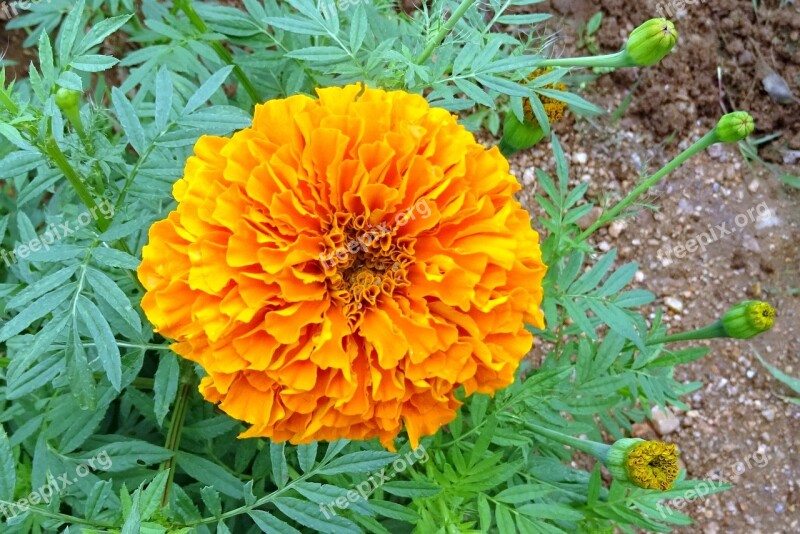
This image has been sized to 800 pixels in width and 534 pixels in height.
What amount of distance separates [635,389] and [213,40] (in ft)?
5.41

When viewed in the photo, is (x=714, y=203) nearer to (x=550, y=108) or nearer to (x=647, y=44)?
(x=550, y=108)

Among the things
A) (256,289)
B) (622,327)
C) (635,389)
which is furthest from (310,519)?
(635,389)

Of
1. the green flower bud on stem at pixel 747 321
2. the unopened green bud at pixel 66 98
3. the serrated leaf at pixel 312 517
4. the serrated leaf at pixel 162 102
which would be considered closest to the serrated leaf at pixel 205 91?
the serrated leaf at pixel 162 102

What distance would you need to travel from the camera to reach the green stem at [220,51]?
6.06 feet

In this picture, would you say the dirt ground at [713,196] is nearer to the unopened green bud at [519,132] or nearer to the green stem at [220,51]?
the unopened green bud at [519,132]

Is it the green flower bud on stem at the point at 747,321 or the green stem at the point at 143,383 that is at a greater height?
the green flower bud on stem at the point at 747,321

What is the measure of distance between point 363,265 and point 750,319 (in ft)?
3.26

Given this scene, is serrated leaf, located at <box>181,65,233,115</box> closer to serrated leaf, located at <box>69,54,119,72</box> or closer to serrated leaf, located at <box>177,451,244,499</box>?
serrated leaf, located at <box>69,54,119,72</box>

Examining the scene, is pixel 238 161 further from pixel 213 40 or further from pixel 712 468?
pixel 712 468

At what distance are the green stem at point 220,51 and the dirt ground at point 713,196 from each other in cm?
151

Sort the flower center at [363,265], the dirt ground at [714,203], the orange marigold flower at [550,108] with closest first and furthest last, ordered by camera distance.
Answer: the flower center at [363,265], the orange marigold flower at [550,108], the dirt ground at [714,203]

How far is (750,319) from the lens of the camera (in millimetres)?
1699

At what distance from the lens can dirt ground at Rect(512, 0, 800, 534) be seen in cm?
298

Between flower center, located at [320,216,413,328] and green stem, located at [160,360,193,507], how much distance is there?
2.19 ft
